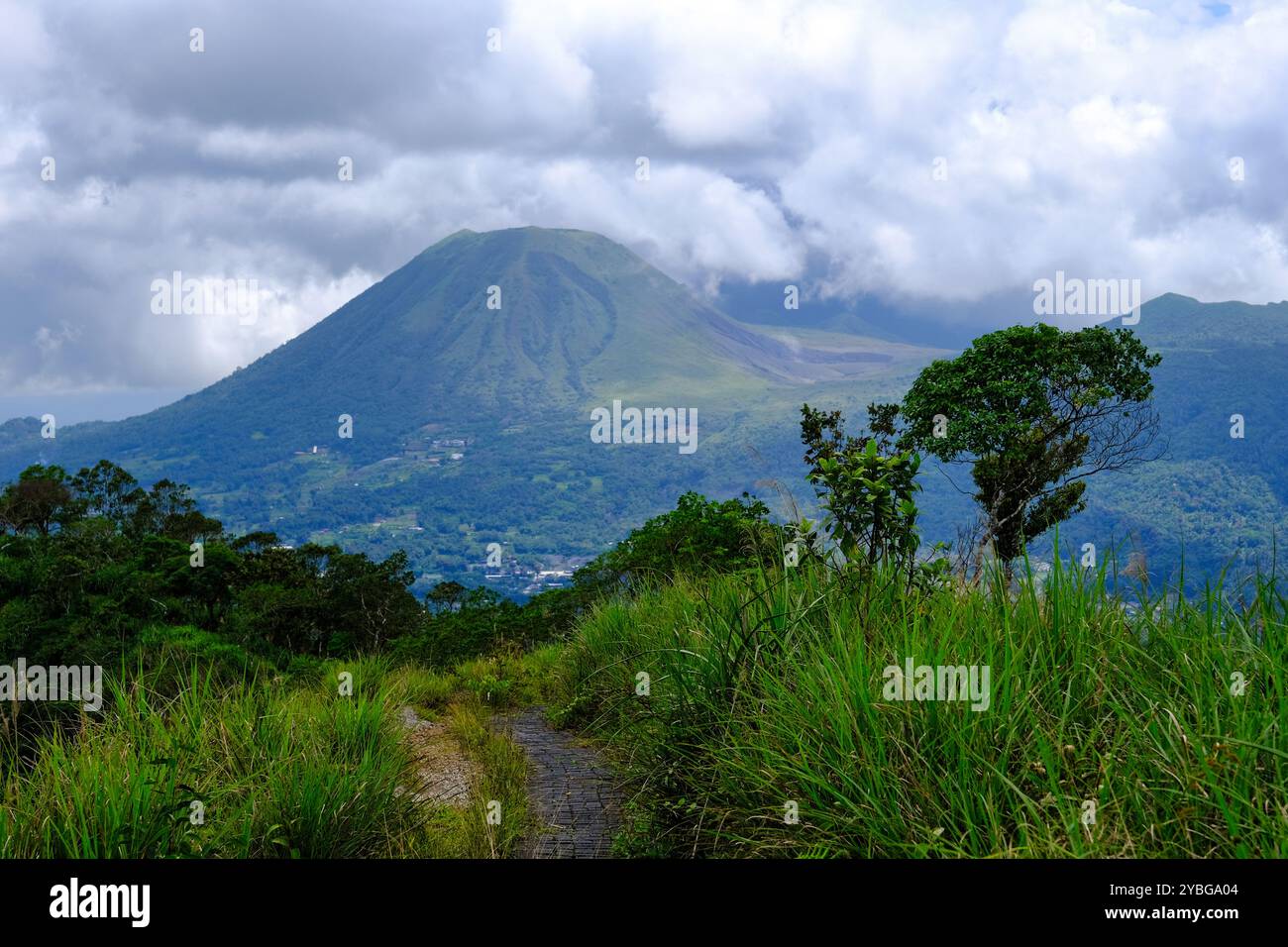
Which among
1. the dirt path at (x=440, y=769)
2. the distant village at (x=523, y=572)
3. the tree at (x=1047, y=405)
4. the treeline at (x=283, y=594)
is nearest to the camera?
the dirt path at (x=440, y=769)

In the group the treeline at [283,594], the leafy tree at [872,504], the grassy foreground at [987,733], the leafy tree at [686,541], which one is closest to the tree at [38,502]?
the treeline at [283,594]

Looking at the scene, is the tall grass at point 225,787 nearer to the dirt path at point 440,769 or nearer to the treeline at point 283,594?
the dirt path at point 440,769

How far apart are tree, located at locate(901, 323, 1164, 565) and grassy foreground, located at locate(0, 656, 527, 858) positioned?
2055 cm

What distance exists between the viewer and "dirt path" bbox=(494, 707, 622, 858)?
4484 mm

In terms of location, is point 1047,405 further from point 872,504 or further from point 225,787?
point 225,787

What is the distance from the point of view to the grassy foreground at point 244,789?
3.35m

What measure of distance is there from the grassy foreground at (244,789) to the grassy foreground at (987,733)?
105 cm

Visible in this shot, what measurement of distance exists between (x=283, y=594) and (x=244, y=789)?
13.5 meters

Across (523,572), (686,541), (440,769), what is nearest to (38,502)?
(686,541)

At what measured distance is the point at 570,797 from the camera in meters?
5.27

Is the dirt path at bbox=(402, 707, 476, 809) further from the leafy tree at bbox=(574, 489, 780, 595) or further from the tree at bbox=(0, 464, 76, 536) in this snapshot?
the tree at bbox=(0, 464, 76, 536)

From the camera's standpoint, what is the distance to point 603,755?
6148 mm

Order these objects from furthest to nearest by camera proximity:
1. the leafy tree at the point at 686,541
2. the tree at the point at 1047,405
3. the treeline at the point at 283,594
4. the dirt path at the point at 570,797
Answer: the tree at the point at 1047,405
the treeline at the point at 283,594
the leafy tree at the point at 686,541
the dirt path at the point at 570,797
